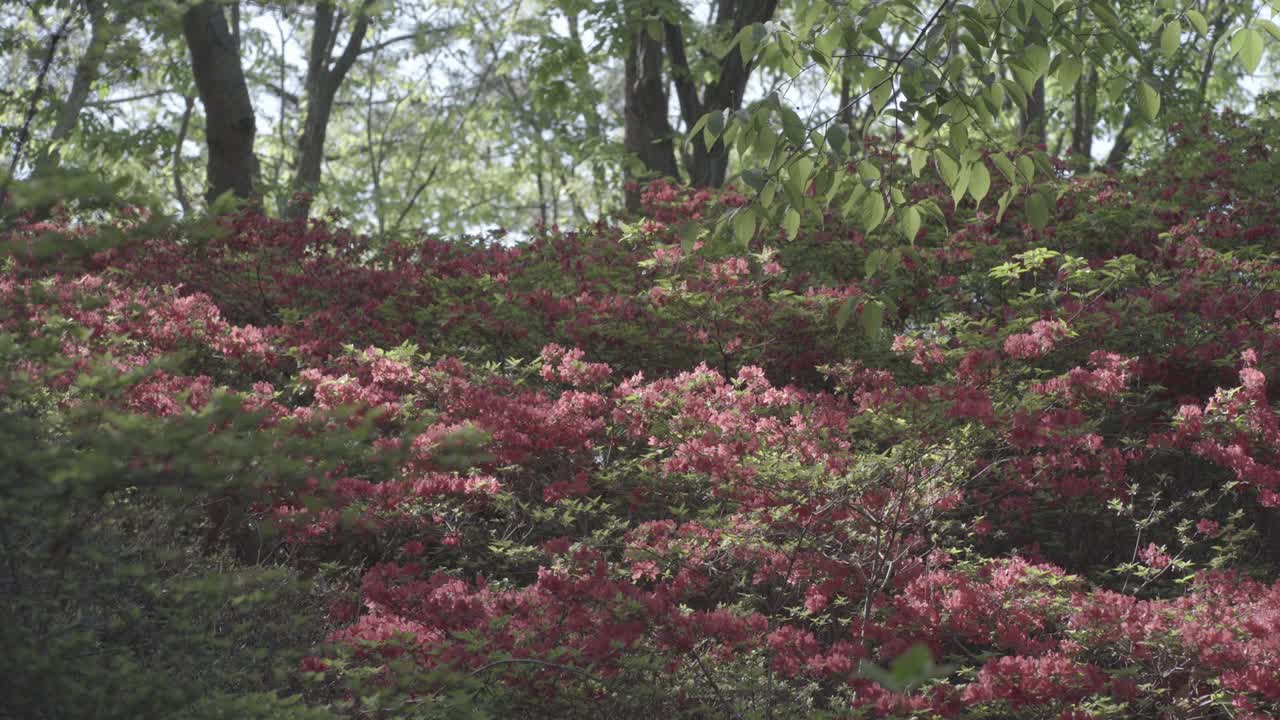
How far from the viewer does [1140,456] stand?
209 inches

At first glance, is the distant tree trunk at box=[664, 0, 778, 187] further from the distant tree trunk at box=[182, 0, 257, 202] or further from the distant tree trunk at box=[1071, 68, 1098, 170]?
the distant tree trunk at box=[1071, 68, 1098, 170]

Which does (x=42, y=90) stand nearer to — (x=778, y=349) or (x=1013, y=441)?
(x=1013, y=441)

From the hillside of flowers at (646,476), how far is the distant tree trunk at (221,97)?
2.13 m

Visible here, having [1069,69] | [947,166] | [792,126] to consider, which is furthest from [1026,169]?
[792,126]

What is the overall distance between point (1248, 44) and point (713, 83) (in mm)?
8094

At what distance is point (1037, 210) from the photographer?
349 centimetres

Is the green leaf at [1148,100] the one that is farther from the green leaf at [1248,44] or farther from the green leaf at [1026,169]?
the green leaf at [1026,169]

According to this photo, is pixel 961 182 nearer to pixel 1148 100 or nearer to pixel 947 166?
pixel 947 166

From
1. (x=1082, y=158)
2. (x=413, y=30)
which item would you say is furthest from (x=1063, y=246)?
(x=413, y=30)

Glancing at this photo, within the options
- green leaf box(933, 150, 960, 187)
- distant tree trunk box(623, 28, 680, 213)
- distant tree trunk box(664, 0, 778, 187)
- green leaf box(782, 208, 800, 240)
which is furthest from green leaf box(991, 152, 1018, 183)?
distant tree trunk box(623, 28, 680, 213)

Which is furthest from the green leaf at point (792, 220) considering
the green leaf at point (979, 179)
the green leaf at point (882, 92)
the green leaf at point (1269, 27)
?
the green leaf at point (1269, 27)

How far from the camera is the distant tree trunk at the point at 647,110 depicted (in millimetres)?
11086

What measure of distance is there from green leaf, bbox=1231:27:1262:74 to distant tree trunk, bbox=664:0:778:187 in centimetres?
761

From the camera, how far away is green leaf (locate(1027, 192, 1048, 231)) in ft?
11.4
